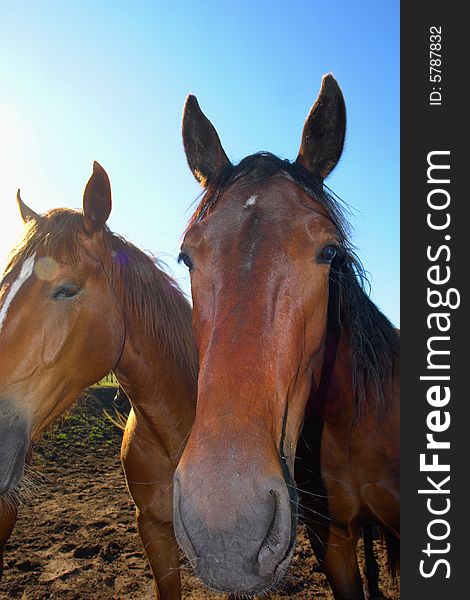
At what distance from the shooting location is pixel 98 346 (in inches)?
113

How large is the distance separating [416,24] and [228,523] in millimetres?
2691

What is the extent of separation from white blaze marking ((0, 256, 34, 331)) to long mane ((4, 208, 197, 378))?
3.4 inches

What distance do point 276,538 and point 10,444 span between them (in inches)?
69.2

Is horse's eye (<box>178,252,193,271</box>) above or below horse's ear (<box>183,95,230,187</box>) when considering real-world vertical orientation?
below

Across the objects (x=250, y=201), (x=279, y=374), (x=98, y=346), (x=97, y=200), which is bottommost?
(x=279, y=374)

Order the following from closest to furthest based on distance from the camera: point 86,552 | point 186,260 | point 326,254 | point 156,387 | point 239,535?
point 239,535, point 326,254, point 186,260, point 156,387, point 86,552

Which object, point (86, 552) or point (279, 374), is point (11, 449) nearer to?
point (279, 374)

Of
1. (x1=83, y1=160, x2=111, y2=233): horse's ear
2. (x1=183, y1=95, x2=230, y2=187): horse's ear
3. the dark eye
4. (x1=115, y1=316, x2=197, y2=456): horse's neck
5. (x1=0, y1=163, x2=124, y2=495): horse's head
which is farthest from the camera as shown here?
(x1=115, y1=316, x2=197, y2=456): horse's neck

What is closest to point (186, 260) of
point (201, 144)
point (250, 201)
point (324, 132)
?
point (250, 201)

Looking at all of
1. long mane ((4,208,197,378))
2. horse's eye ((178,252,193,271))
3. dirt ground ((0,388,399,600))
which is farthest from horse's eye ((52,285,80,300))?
dirt ground ((0,388,399,600))

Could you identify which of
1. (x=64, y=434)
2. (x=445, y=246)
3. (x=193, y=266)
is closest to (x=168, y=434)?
(x=193, y=266)

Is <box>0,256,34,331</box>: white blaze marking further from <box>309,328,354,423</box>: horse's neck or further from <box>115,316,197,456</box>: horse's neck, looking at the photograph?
<box>309,328,354,423</box>: horse's neck

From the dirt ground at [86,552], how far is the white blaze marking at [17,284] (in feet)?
4.10

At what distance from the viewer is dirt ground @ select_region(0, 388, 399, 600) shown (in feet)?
14.7
